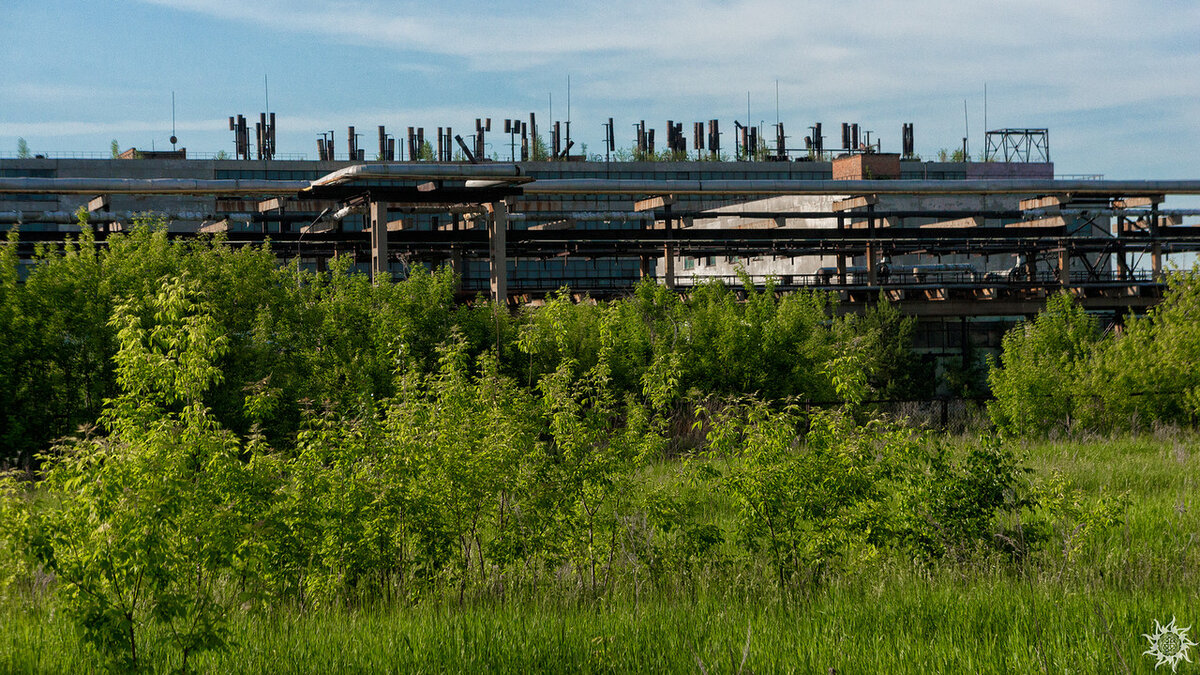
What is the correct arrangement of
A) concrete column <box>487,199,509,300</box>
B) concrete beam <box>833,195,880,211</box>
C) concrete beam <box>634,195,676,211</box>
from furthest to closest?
concrete beam <box>833,195,880,211</box>
concrete beam <box>634,195,676,211</box>
concrete column <box>487,199,509,300</box>

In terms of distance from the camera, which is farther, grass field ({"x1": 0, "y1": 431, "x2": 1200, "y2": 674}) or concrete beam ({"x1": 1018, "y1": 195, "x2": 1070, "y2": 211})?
concrete beam ({"x1": 1018, "y1": 195, "x2": 1070, "y2": 211})

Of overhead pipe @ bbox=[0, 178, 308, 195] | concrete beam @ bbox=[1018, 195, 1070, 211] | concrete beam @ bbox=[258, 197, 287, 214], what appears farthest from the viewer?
concrete beam @ bbox=[1018, 195, 1070, 211]

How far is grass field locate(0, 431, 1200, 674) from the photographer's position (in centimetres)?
745

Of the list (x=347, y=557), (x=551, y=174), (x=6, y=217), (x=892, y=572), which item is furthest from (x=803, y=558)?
(x=551, y=174)

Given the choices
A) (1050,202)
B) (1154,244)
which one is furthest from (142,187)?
(1154,244)

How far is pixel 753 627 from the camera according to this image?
829cm

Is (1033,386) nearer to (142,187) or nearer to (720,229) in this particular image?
(720,229)

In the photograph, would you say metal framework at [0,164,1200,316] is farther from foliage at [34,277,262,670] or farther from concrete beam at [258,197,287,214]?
foliage at [34,277,262,670]

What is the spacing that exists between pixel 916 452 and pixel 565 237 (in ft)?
81.6

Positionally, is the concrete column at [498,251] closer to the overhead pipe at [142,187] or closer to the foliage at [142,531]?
the overhead pipe at [142,187]

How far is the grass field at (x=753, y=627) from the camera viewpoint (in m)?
7.45

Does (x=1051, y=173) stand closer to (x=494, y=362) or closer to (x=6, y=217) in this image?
(x=6, y=217)

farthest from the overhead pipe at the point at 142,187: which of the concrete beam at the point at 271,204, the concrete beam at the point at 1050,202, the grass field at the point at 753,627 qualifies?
the concrete beam at the point at 1050,202

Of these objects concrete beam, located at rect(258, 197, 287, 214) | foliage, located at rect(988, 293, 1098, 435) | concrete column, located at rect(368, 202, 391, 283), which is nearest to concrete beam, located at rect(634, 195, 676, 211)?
concrete column, located at rect(368, 202, 391, 283)
